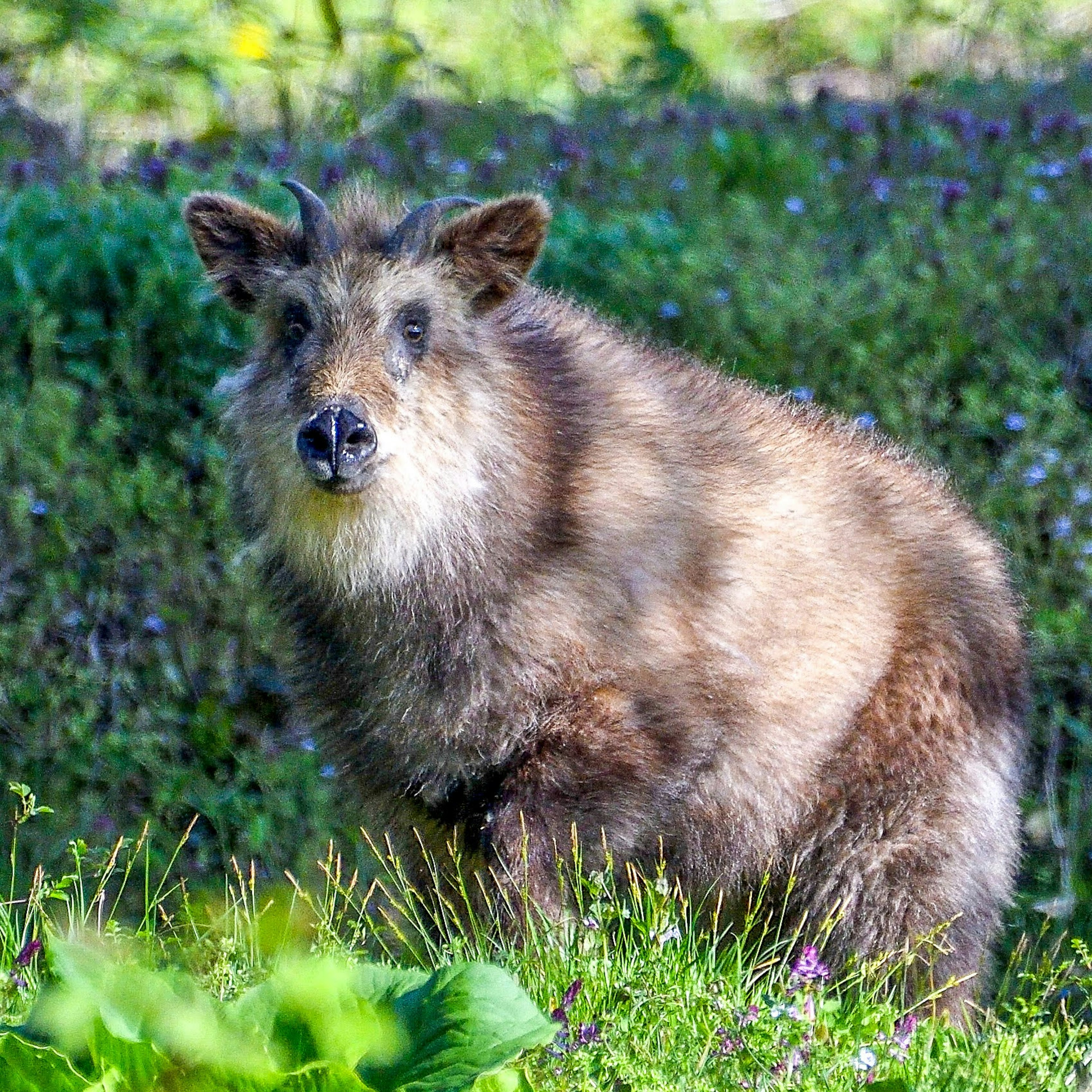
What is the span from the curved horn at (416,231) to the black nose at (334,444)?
60 cm

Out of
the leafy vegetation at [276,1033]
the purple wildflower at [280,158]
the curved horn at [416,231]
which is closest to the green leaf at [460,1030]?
the leafy vegetation at [276,1033]

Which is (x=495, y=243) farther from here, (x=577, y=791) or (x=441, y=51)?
(x=441, y=51)

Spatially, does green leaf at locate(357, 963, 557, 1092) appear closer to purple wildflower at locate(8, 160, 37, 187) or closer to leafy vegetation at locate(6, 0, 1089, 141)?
purple wildflower at locate(8, 160, 37, 187)

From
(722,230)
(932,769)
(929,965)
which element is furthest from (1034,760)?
(722,230)

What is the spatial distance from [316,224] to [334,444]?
737mm

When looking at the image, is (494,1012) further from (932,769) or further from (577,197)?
(577,197)

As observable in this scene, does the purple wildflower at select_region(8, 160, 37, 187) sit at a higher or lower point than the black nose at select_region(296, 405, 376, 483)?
higher

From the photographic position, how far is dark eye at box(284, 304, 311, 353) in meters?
4.24

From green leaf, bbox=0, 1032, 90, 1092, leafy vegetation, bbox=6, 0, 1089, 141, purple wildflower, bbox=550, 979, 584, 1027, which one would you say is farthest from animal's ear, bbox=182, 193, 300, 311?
leafy vegetation, bbox=6, 0, 1089, 141

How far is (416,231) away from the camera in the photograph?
4.32 metres

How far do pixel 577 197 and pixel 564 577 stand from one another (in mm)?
4170

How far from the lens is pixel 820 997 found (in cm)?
339

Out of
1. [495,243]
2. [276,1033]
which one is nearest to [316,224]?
[495,243]

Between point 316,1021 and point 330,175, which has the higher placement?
point 330,175
